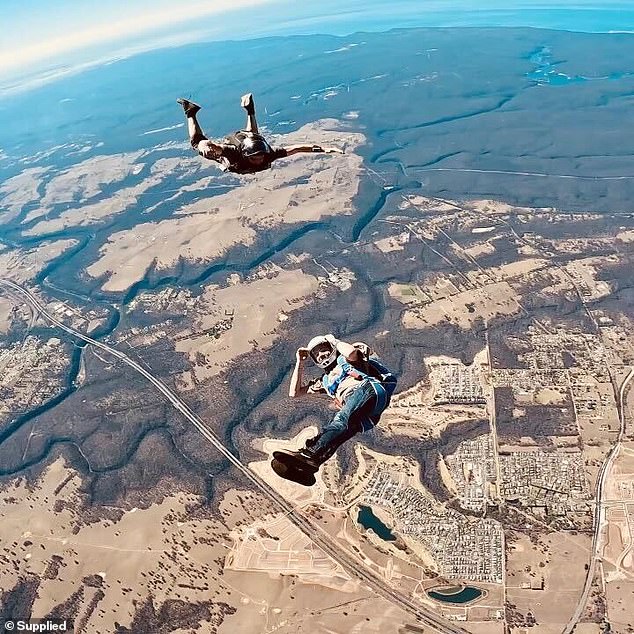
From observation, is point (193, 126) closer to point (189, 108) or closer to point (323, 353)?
point (189, 108)

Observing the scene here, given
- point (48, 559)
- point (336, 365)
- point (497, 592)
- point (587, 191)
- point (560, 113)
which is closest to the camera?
point (336, 365)

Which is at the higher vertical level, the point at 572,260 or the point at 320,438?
the point at 320,438

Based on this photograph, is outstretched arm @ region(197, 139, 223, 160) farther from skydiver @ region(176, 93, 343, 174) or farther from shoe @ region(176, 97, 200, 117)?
shoe @ region(176, 97, 200, 117)

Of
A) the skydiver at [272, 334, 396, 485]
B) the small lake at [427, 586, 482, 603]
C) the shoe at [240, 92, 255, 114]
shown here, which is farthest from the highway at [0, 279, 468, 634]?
the shoe at [240, 92, 255, 114]

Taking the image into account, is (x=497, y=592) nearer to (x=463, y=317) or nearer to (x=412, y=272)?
(x=463, y=317)

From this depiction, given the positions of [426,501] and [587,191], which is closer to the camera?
[426,501]

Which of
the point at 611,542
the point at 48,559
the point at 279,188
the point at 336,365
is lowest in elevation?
the point at 611,542

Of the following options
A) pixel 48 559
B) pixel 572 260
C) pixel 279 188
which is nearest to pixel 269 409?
pixel 48 559

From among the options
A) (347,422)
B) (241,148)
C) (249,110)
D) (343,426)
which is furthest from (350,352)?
(249,110)
